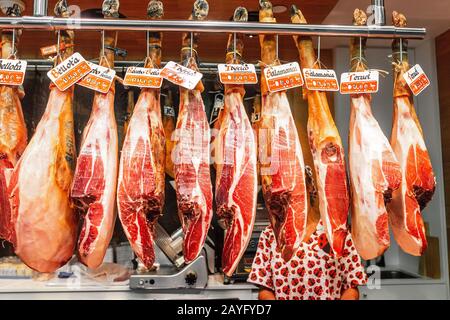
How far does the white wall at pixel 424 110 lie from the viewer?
1.96m

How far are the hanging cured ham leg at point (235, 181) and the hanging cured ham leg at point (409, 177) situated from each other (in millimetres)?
527

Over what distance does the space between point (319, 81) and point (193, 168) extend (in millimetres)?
551

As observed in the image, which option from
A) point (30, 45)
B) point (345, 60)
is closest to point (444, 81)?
point (345, 60)

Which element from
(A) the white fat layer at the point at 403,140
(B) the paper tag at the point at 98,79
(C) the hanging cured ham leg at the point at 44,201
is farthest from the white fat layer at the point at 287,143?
(C) the hanging cured ham leg at the point at 44,201

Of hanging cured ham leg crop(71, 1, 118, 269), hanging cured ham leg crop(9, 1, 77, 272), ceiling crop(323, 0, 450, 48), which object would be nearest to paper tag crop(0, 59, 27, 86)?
hanging cured ham leg crop(9, 1, 77, 272)

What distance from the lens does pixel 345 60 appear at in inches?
77.6

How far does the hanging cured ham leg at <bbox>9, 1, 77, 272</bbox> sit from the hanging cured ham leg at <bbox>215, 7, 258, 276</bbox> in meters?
0.52

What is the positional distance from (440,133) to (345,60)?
55 cm

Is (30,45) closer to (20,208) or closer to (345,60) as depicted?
(20,208)

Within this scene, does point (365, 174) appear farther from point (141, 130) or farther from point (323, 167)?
point (141, 130)

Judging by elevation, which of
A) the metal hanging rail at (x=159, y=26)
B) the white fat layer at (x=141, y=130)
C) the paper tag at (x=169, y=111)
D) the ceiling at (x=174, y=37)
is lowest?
the white fat layer at (x=141, y=130)

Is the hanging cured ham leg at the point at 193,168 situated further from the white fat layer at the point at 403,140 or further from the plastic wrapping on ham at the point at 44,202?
the white fat layer at the point at 403,140

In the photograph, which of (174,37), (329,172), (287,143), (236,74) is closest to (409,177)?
(329,172)

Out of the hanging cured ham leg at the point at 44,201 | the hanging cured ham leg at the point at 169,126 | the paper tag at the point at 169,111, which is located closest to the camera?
the hanging cured ham leg at the point at 44,201
